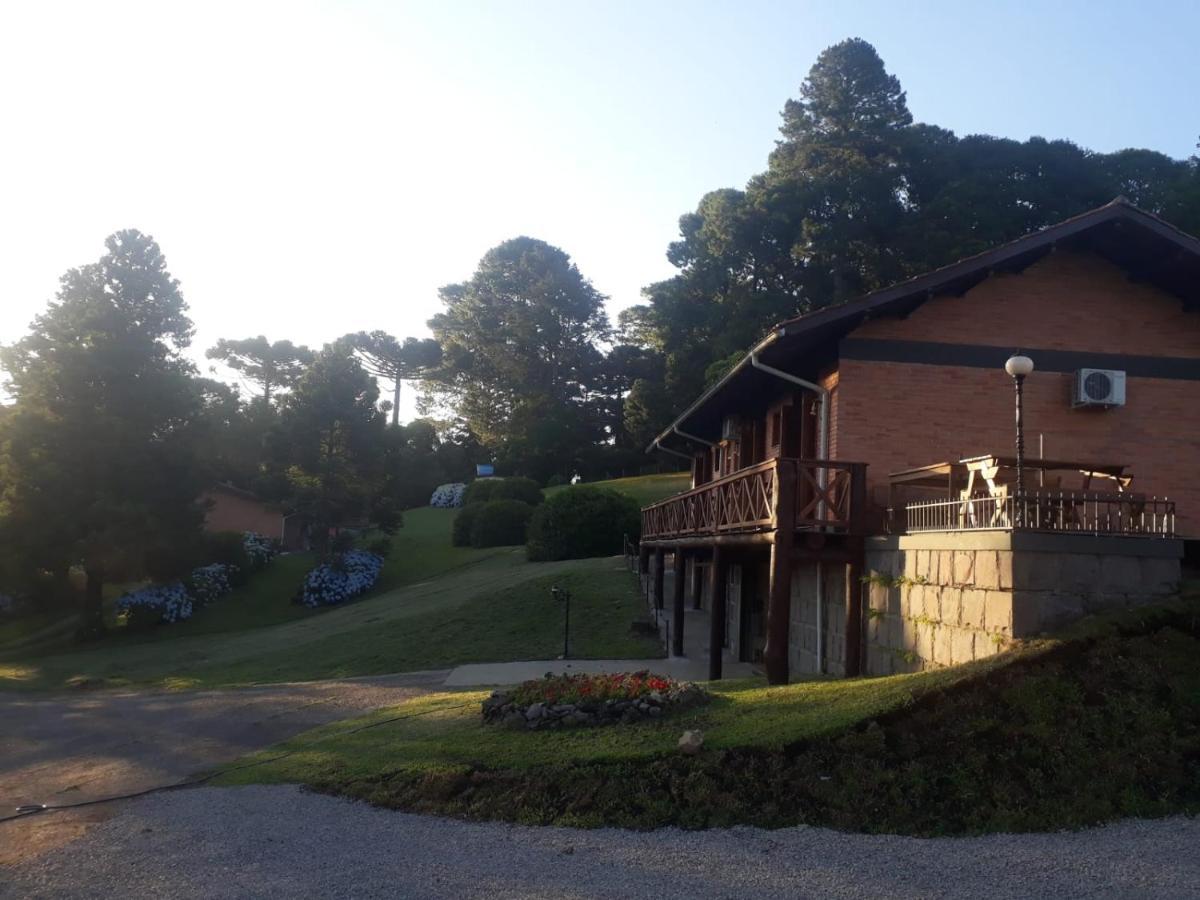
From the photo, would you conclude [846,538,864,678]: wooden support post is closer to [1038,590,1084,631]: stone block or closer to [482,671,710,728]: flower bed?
[482,671,710,728]: flower bed

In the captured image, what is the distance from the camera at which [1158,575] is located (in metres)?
8.65

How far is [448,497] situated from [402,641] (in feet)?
121

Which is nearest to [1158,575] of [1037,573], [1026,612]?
[1037,573]

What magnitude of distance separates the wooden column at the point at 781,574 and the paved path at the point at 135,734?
19.2 feet

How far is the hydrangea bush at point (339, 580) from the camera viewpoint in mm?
37281

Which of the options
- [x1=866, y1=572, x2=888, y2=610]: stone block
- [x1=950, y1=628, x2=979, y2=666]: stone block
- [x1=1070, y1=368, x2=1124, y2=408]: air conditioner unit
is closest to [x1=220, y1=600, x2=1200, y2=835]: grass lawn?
[x1=950, y1=628, x2=979, y2=666]: stone block

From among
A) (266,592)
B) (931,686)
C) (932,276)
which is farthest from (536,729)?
(266,592)

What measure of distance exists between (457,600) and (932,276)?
17.2m

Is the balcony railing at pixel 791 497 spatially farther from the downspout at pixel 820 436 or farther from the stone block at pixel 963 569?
the stone block at pixel 963 569

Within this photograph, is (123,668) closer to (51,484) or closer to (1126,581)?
(51,484)

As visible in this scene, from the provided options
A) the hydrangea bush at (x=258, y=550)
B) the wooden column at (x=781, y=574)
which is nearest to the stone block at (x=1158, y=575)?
the wooden column at (x=781, y=574)

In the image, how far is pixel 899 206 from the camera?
48.7 meters

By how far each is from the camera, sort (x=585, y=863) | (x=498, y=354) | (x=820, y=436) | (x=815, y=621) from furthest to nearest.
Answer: (x=498, y=354) < (x=820, y=436) < (x=815, y=621) < (x=585, y=863)

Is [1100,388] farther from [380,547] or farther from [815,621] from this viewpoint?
[380,547]
